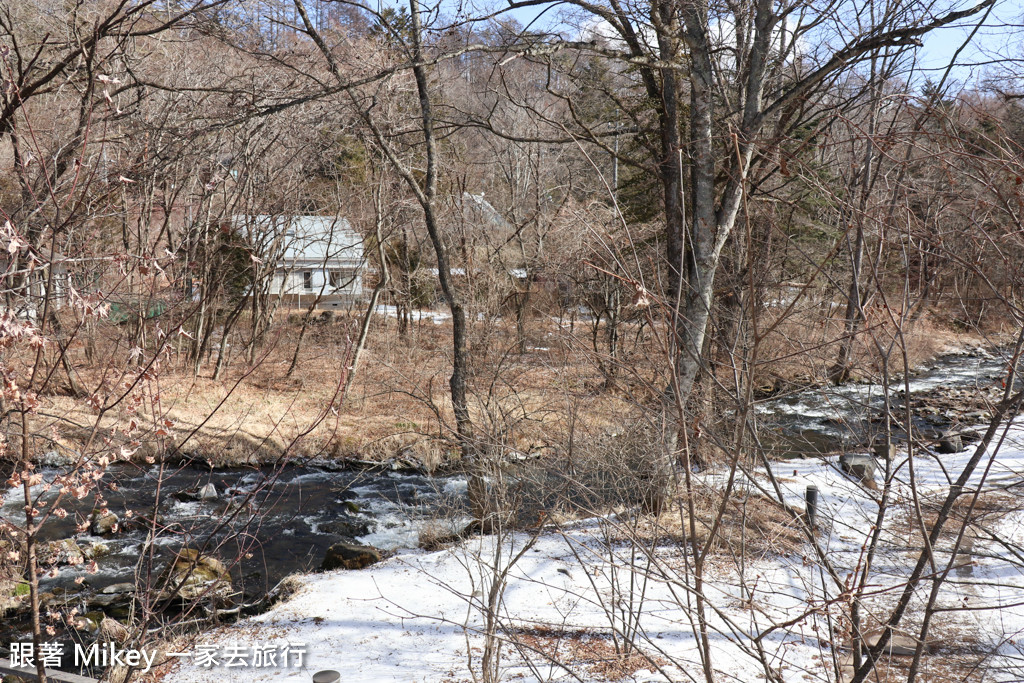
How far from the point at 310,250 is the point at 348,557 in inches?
789

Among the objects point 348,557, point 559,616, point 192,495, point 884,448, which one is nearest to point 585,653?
point 559,616

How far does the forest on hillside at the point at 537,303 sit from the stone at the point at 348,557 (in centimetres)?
76

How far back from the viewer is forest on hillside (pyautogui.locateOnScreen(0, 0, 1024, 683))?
9.39 feet

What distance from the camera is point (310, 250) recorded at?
26438 millimetres

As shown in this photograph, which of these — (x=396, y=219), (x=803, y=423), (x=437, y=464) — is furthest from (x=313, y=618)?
(x=396, y=219)

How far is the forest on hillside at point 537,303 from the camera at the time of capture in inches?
113

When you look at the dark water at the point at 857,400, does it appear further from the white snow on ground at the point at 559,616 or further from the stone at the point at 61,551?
the stone at the point at 61,551

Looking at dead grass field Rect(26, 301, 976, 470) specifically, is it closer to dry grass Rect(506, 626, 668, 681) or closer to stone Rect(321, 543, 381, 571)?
stone Rect(321, 543, 381, 571)

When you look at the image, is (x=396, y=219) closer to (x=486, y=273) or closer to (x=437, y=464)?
(x=486, y=273)

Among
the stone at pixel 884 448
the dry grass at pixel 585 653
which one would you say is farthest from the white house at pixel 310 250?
the stone at pixel 884 448

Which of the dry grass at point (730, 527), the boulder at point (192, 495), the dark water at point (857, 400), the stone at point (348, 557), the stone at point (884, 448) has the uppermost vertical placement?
the stone at point (884, 448)

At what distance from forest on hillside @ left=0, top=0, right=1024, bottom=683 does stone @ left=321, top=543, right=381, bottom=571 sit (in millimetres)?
763

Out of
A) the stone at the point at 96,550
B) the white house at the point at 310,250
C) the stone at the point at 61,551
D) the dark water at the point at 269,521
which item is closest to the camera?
the stone at the point at 61,551

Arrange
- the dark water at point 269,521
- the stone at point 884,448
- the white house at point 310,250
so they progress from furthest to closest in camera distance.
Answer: the white house at point 310,250 < the dark water at point 269,521 < the stone at point 884,448
